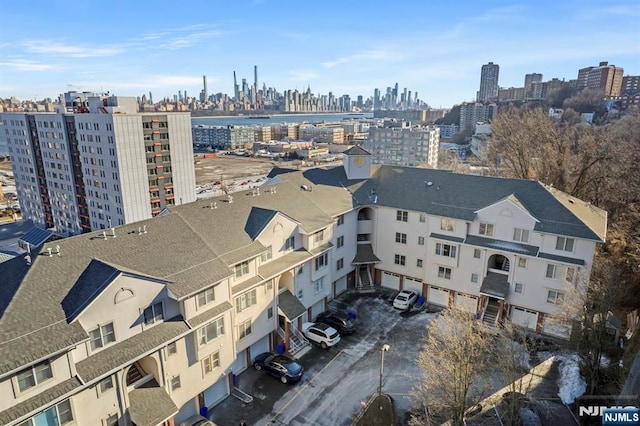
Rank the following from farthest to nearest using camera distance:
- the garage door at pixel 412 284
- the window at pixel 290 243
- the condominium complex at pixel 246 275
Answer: the garage door at pixel 412 284 < the window at pixel 290 243 < the condominium complex at pixel 246 275

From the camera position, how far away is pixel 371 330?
36.7 meters

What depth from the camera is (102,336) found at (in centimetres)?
2075

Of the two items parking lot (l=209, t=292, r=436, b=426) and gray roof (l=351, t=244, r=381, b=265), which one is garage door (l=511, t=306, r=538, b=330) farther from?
gray roof (l=351, t=244, r=381, b=265)

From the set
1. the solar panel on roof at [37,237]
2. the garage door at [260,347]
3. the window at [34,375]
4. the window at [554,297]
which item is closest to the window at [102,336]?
the window at [34,375]

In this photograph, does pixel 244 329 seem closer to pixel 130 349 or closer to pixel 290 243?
pixel 290 243

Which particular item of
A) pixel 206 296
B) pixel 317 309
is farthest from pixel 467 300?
pixel 206 296

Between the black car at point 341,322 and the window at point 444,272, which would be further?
the window at point 444,272

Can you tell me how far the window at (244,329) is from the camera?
29.3 meters

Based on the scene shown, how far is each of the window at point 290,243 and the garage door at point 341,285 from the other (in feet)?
33.2

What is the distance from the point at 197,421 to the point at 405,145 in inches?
5062

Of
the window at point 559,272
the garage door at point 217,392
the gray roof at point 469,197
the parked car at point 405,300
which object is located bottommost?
the garage door at point 217,392

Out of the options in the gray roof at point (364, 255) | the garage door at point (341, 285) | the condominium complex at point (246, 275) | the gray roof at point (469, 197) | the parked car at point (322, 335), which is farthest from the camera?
the gray roof at point (364, 255)

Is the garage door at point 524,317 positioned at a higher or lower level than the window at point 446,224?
lower

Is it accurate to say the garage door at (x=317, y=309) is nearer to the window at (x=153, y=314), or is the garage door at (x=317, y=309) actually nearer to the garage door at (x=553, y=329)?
the window at (x=153, y=314)
